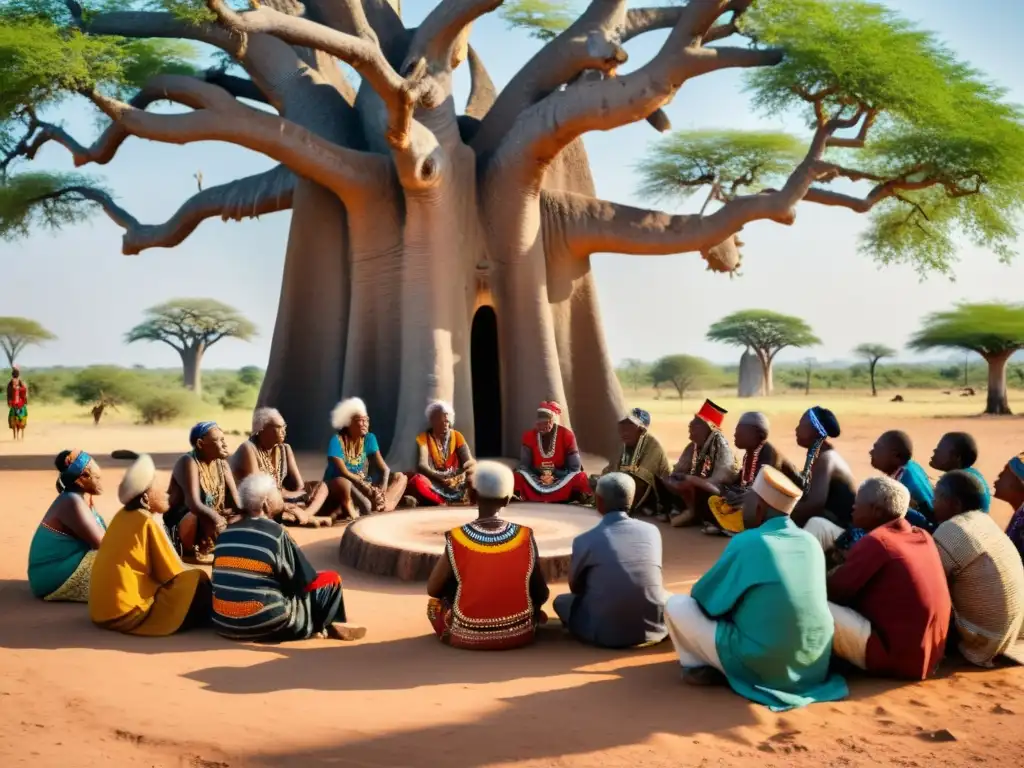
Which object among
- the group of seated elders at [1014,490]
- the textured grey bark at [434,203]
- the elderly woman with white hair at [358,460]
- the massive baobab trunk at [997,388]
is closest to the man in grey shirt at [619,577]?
the group of seated elders at [1014,490]

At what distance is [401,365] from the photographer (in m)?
10.8

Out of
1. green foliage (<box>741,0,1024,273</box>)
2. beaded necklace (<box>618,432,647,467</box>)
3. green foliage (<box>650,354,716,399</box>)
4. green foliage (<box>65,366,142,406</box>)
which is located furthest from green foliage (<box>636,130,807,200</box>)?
green foliage (<box>650,354,716,399</box>)

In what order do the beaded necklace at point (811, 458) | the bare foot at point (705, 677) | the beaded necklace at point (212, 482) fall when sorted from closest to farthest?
the bare foot at point (705, 677) < the beaded necklace at point (811, 458) < the beaded necklace at point (212, 482)

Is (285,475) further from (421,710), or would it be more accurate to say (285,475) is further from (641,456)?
(421,710)

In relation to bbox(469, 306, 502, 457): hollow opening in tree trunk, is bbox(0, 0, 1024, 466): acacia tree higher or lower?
higher

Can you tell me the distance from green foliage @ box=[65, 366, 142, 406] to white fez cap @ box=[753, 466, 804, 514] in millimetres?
29479

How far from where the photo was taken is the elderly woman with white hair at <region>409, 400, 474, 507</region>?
27.9ft

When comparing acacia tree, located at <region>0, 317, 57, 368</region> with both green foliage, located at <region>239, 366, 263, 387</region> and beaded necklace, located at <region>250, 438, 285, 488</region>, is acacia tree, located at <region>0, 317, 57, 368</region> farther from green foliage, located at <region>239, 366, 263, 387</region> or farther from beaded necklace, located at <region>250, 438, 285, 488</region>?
beaded necklace, located at <region>250, 438, 285, 488</region>

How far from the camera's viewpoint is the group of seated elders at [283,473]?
7.27m

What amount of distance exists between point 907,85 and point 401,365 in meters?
6.97

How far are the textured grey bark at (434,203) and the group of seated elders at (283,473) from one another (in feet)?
6.19

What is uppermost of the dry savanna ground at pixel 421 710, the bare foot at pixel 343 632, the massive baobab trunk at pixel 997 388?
A: the massive baobab trunk at pixel 997 388

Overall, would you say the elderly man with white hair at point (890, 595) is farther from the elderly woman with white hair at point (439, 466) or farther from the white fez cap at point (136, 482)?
the elderly woman with white hair at point (439, 466)

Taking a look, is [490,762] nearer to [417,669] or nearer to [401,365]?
[417,669]
